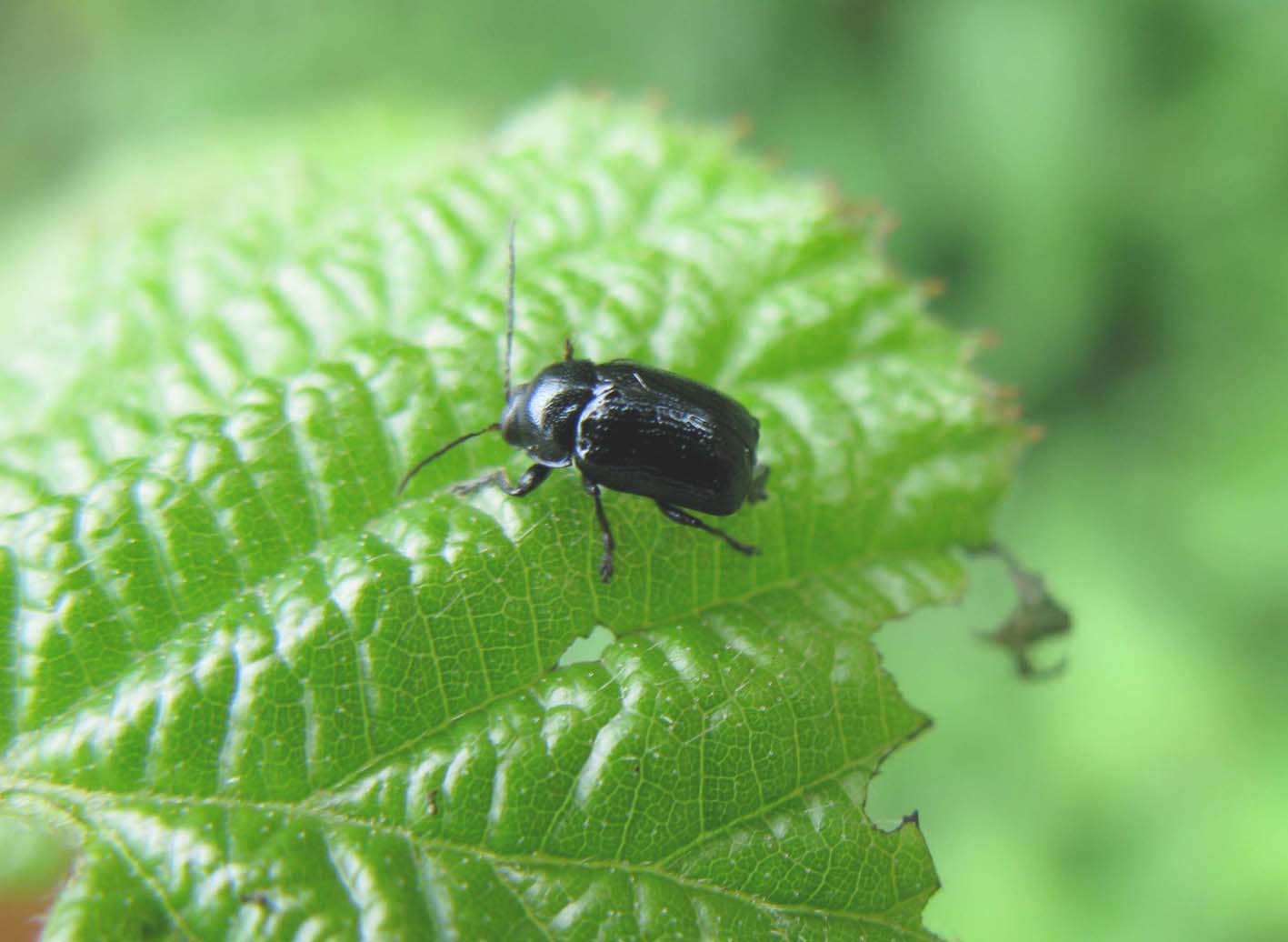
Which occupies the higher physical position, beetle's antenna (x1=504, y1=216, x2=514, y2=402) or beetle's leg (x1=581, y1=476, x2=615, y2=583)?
beetle's antenna (x1=504, y1=216, x2=514, y2=402)

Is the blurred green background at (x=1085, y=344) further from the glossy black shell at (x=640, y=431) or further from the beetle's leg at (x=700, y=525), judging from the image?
the beetle's leg at (x=700, y=525)

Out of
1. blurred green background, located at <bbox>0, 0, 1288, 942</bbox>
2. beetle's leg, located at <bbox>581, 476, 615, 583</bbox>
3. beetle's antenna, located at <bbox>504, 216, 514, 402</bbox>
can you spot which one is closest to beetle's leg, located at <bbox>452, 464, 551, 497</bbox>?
beetle's leg, located at <bbox>581, 476, 615, 583</bbox>

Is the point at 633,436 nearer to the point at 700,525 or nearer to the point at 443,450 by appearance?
the point at 700,525

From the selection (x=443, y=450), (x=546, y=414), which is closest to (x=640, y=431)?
(x=546, y=414)

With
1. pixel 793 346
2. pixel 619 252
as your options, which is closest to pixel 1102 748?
pixel 793 346

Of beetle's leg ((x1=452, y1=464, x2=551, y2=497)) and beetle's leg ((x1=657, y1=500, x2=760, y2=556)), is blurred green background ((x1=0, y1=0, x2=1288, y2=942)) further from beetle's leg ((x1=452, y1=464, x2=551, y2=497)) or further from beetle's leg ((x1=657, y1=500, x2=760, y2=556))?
beetle's leg ((x1=657, y1=500, x2=760, y2=556))
